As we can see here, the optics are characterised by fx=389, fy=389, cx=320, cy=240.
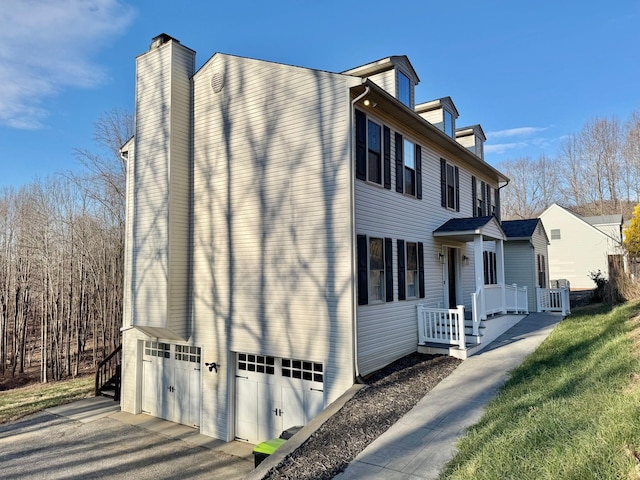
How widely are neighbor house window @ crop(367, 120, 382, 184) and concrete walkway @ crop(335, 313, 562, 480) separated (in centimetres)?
426

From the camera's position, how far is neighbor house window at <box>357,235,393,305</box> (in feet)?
24.7

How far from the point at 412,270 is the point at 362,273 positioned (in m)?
2.36

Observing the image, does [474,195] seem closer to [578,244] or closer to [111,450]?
[111,450]

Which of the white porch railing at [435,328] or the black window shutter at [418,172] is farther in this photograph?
the black window shutter at [418,172]

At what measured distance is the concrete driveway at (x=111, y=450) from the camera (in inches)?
283

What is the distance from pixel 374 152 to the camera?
8.27 metres

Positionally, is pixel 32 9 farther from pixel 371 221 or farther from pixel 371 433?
pixel 371 433

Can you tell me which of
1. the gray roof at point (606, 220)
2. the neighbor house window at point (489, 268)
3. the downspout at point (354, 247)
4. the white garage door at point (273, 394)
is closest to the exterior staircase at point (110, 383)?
the white garage door at point (273, 394)

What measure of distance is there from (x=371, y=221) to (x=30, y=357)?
20.1 meters

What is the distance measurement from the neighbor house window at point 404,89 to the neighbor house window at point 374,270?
164 inches

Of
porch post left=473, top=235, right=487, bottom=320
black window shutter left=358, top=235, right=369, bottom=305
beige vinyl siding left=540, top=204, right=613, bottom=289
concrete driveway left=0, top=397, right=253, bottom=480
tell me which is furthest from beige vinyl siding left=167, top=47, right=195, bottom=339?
beige vinyl siding left=540, top=204, right=613, bottom=289

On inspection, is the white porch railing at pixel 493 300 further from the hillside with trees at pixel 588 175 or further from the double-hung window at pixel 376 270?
the hillside with trees at pixel 588 175

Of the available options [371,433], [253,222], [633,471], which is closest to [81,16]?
[253,222]

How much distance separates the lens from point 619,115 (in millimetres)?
34125
